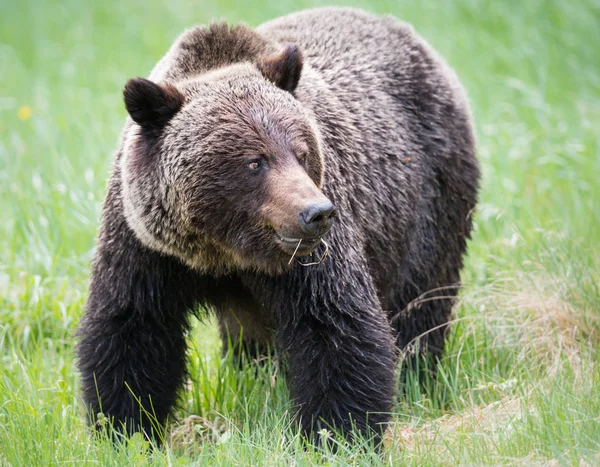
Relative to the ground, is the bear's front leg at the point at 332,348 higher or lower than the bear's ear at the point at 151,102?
lower

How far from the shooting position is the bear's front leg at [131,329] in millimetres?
4785

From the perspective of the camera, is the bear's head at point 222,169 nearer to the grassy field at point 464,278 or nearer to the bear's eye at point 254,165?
the bear's eye at point 254,165

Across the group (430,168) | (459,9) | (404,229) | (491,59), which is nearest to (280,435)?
(404,229)

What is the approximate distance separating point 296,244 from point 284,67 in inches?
45.0

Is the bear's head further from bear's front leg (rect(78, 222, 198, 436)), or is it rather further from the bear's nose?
bear's front leg (rect(78, 222, 198, 436))

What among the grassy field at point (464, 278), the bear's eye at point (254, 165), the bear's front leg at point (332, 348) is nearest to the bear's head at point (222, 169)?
the bear's eye at point (254, 165)

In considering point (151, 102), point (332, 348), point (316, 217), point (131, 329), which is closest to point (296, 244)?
point (316, 217)

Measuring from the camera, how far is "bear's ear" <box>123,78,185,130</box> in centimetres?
434

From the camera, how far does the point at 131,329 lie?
4855 mm

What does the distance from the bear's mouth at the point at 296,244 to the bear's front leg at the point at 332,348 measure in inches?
15.2

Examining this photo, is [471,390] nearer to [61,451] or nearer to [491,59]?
[61,451]

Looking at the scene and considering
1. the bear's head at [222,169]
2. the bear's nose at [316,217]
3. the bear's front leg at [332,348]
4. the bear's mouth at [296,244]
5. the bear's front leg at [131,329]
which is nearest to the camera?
the bear's nose at [316,217]

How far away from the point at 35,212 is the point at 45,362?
86.1 inches

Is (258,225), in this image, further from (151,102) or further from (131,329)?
(131,329)
